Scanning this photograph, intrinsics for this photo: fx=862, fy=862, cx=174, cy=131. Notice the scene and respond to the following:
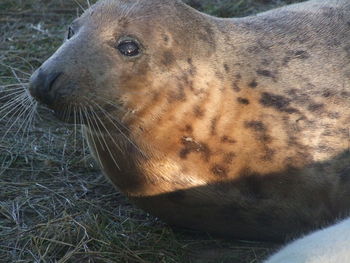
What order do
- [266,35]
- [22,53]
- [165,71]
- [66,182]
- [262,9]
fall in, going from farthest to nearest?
1. [262,9]
2. [22,53]
3. [66,182]
4. [266,35]
5. [165,71]

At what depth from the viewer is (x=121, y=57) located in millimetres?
3762

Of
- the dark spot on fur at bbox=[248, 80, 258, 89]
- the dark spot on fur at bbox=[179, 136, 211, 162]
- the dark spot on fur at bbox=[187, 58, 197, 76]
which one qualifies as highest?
the dark spot on fur at bbox=[187, 58, 197, 76]

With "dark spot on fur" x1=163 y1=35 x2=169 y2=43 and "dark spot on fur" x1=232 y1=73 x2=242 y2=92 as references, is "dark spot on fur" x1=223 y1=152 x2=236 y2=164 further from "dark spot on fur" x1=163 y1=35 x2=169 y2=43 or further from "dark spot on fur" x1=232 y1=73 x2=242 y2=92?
"dark spot on fur" x1=163 y1=35 x2=169 y2=43

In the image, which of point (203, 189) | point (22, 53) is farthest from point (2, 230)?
point (22, 53)

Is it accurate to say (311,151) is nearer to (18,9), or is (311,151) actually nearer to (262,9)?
(262,9)

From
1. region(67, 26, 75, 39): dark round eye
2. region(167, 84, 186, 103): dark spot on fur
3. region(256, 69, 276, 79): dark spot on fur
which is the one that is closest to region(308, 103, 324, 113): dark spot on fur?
region(256, 69, 276, 79): dark spot on fur

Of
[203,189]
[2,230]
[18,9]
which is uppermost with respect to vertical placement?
[203,189]

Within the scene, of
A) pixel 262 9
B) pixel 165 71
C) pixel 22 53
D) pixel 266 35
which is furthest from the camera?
pixel 262 9

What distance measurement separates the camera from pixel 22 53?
641 cm

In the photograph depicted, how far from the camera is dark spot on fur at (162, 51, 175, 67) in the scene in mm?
3840

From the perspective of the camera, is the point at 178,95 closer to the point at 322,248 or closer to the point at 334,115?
the point at 334,115

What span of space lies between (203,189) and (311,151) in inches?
20.4

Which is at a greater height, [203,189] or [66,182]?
[203,189]

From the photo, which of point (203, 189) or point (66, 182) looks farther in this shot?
point (66, 182)
